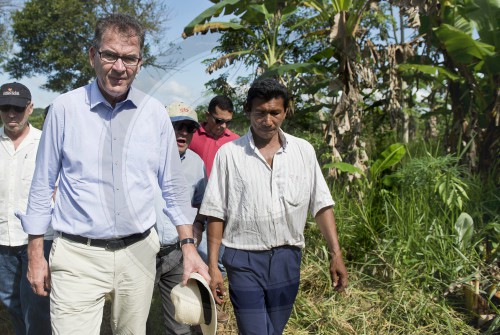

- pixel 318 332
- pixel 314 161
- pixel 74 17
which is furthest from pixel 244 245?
pixel 74 17

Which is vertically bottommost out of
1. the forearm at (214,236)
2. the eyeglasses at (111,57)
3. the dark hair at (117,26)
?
the forearm at (214,236)

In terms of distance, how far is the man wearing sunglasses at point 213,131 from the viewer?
4.07m

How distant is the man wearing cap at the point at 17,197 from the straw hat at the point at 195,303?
1.40m

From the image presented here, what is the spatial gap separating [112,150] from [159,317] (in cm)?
258

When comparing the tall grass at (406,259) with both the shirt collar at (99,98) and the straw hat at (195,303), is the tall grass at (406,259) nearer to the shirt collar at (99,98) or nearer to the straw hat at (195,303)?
the straw hat at (195,303)

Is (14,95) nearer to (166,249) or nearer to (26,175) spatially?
(26,175)

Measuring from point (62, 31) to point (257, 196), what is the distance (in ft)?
59.4

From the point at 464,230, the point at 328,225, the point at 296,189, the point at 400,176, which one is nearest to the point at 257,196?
the point at 296,189

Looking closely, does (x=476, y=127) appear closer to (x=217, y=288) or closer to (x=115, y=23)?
(x=217, y=288)

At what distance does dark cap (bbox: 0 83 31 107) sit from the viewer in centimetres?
344

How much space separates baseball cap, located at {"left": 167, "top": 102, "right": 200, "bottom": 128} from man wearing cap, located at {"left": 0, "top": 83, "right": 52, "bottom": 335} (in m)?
0.94

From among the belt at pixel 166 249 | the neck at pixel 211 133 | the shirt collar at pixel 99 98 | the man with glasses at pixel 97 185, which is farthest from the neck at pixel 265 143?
the neck at pixel 211 133

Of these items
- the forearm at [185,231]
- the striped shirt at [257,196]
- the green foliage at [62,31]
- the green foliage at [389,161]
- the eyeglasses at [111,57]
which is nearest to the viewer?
the eyeglasses at [111,57]

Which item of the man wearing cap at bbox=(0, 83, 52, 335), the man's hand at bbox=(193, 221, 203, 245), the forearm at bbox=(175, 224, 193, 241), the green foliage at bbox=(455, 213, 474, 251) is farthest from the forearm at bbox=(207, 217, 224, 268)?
the green foliage at bbox=(455, 213, 474, 251)
